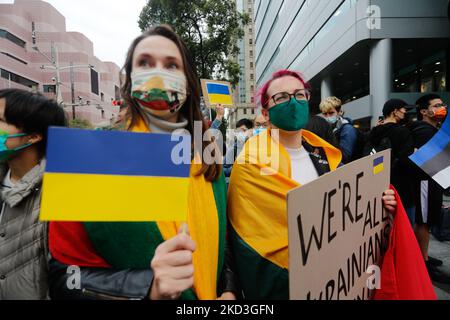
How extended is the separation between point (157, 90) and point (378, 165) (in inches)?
46.0

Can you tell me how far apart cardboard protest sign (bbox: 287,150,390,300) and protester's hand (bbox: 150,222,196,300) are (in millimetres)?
330

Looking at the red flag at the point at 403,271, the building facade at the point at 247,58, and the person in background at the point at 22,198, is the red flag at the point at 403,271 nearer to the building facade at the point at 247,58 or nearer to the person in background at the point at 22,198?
the person in background at the point at 22,198

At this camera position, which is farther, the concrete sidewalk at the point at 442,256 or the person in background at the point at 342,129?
the person in background at the point at 342,129

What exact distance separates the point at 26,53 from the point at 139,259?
146 feet

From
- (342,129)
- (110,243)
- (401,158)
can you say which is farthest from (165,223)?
(342,129)

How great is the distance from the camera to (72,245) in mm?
995

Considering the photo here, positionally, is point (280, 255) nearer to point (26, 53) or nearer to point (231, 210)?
point (231, 210)

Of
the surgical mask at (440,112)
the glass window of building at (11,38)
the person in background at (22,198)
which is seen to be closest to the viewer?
the person in background at (22,198)

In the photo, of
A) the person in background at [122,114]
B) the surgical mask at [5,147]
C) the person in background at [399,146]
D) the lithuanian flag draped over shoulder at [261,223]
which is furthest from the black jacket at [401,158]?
the surgical mask at [5,147]

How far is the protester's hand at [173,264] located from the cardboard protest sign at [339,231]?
33cm

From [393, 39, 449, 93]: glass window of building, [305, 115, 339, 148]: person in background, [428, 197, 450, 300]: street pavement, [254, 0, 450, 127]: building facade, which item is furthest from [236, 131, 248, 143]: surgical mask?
[393, 39, 449, 93]: glass window of building

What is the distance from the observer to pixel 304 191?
0.99 meters

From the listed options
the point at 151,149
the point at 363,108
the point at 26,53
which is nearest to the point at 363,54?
the point at 363,108

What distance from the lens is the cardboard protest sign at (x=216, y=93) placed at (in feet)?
14.8
